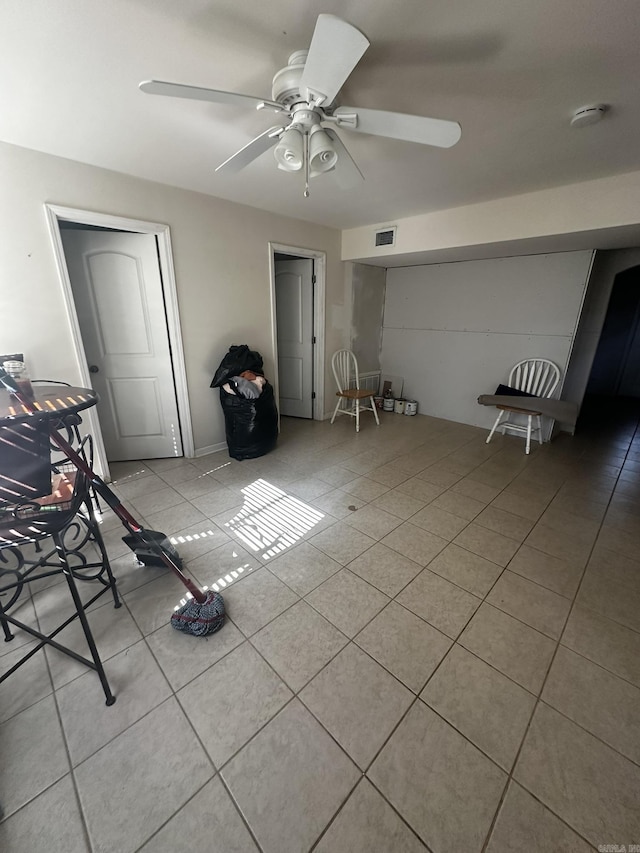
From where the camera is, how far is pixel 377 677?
1391 mm

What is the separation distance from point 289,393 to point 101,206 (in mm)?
2743

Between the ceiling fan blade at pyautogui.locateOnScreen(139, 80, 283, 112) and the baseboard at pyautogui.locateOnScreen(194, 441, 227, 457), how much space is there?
271 cm

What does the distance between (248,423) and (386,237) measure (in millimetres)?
2508

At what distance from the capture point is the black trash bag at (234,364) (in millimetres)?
3150

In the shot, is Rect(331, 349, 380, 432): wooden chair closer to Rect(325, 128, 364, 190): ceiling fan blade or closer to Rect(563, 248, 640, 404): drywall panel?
Rect(563, 248, 640, 404): drywall panel

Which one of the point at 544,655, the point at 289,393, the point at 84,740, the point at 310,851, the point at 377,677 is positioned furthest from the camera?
the point at 289,393

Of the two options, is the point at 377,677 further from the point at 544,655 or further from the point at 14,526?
the point at 14,526

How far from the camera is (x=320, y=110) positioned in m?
1.38

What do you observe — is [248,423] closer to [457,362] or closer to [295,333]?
[295,333]

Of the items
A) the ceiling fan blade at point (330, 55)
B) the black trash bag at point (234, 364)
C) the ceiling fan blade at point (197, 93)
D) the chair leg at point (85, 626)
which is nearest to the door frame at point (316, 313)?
the black trash bag at point (234, 364)

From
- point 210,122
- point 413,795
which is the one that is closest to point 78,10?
point 210,122

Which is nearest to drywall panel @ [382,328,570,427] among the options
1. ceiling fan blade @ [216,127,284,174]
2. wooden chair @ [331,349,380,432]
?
wooden chair @ [331,349,380,432]

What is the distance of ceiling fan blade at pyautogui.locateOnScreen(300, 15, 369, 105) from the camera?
0.90 metres

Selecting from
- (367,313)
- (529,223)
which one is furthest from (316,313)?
(529,223)
